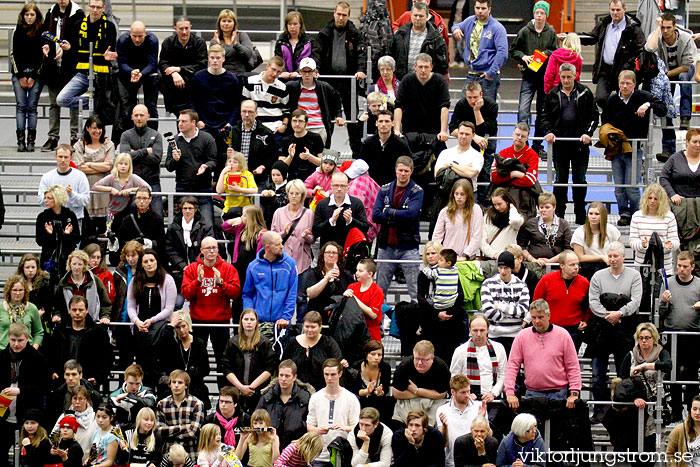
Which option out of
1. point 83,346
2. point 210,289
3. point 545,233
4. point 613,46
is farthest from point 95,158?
point 613,46

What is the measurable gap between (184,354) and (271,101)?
3932 millimetres

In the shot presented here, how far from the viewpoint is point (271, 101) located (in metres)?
17.7

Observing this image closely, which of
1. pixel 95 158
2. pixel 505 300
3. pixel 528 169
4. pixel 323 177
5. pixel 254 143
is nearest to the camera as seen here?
pixel 505 300

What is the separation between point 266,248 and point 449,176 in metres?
2.45

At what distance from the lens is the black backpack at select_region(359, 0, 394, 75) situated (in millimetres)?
18594

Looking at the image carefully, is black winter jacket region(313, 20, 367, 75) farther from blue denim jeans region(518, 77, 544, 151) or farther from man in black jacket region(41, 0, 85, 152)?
man in black jacket region(41, 0, 85, 152)

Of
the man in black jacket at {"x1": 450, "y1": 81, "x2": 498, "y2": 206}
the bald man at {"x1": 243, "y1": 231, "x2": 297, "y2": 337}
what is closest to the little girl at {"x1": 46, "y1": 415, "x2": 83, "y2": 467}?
the bald man at {"x1": 243, "y1": 231, "x2": 297, "y2": 337}

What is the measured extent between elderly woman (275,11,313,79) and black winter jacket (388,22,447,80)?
3.58ft

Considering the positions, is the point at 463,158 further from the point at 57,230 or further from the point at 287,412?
the point at 57,230

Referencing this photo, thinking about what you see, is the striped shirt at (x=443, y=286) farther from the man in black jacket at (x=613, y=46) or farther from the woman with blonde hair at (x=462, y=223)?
the man in black jacket at (x=613, y=46)

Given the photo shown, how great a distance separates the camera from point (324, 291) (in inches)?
599

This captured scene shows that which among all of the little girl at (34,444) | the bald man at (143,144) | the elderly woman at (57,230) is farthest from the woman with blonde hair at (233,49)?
the little girl at (34,444)

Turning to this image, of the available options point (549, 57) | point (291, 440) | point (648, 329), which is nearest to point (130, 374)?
→ point (291, 440)

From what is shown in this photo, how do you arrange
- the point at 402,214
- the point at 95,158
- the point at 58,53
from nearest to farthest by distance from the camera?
1. the point at 402,214
2. the point at 95,158
3. the point at 58,53
